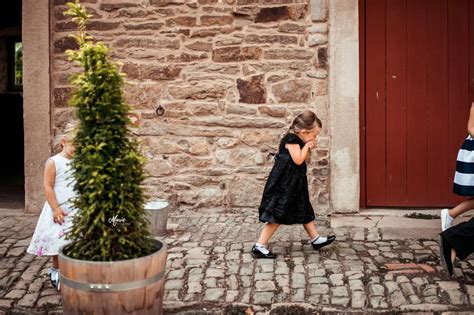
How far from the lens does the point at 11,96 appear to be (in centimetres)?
1363

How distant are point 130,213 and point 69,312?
637 mm

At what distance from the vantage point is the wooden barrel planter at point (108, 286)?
12.2 feet

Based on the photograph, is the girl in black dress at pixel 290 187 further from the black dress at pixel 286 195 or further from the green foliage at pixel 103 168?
the green foliage at pixel 103 168

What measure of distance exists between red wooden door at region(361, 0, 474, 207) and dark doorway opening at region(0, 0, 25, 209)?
556 centimetres

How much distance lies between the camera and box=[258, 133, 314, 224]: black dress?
5.56 meters

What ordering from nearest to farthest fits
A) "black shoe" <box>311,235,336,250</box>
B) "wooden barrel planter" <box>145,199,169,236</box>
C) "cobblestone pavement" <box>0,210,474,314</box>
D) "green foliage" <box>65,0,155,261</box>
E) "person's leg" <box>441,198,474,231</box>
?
"green foliage" <box>65,0,155,261</box> < "cobblestone pavement" <box>0,210,474,314</box> < "black shoe" <box>311,235,336,250</box> < "person's leg" <box>441,198,474,231</box> < "wooden barrel planter" <box>145,199,169,236</box>

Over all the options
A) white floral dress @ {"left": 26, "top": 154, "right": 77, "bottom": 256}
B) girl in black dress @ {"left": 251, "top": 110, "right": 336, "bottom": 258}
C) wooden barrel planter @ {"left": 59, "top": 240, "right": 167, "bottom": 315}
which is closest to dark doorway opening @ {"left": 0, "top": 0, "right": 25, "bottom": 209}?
white floral dress @ {"left": 26, "top": 154, "right": 77, "bottom": 256}

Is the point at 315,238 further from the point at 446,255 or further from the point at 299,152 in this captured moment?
the point at 446,255

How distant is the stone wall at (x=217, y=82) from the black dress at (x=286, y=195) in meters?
1.59

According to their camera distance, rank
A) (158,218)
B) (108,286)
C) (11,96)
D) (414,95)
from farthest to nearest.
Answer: (11,96) → (414,95) → (158,218) → (108,286)

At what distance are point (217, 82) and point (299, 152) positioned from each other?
198 centimetres

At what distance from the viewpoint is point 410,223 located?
6746mm

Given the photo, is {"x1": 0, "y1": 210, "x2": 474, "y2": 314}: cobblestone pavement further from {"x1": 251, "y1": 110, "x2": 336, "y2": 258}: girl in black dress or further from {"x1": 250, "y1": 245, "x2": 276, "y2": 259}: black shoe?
{"x1": 251, "y1": 110, "x2": 336, "y2": 258}: girl in black dress

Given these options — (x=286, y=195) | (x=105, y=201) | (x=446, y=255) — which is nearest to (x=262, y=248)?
(x=286, y=195)
